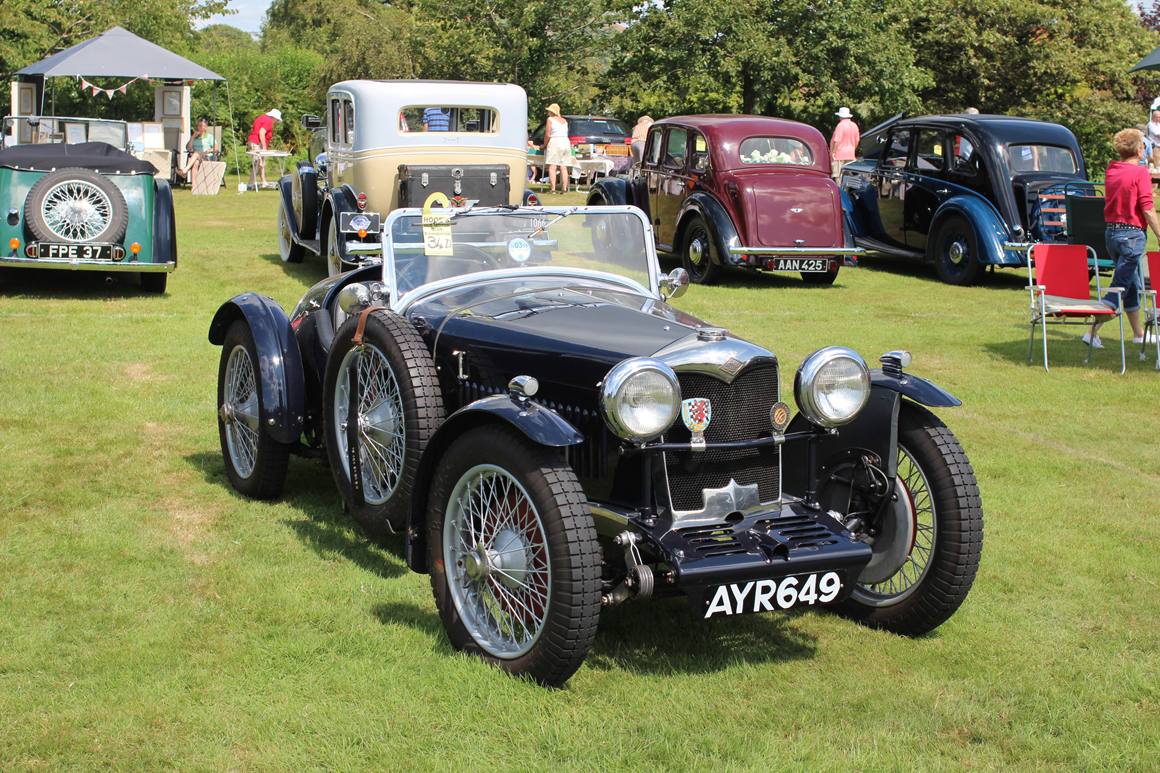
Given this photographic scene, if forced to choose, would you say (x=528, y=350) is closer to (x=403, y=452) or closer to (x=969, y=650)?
(x=403, y=452)

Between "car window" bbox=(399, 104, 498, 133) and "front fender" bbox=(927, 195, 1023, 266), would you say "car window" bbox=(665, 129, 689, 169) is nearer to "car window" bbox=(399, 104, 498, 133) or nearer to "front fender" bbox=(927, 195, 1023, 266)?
"car window" bbox=(399, 104, 498, 133)

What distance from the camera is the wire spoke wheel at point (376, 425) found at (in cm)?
456

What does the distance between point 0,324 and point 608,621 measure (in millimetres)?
7609

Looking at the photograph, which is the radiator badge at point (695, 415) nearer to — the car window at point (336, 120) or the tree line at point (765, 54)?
the car window at point (336, 120)

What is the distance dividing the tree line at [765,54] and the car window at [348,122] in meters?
15.2

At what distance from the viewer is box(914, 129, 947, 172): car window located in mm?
14000

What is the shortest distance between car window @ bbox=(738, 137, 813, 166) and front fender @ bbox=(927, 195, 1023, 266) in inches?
78.7

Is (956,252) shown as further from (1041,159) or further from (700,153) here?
(700,153)

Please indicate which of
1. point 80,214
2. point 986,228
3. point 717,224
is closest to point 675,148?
point 717,224

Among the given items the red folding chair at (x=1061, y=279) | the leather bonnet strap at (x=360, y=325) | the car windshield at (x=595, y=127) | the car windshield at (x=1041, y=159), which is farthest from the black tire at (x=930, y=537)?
the car windshield at (x=595, y=127)

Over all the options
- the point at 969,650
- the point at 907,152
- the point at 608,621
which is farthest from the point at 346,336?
the point at 907,152

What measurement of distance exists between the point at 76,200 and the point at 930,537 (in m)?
9.12

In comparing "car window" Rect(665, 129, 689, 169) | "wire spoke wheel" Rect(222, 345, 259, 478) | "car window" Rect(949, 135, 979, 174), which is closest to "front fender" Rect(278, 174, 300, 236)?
"car window" Rect(665, 129, 689, 169)

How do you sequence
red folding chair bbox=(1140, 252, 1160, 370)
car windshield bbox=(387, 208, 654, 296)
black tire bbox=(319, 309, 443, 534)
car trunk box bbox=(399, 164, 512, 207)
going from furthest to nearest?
car trunk box bbox=(399, 164, 512, 207) → red folding chair bbox=(1140, 252, 1160, 370) → car windshield bbox=(387, 208, 654, 296) → black tire bbox=(319, 309, 443, 534)
